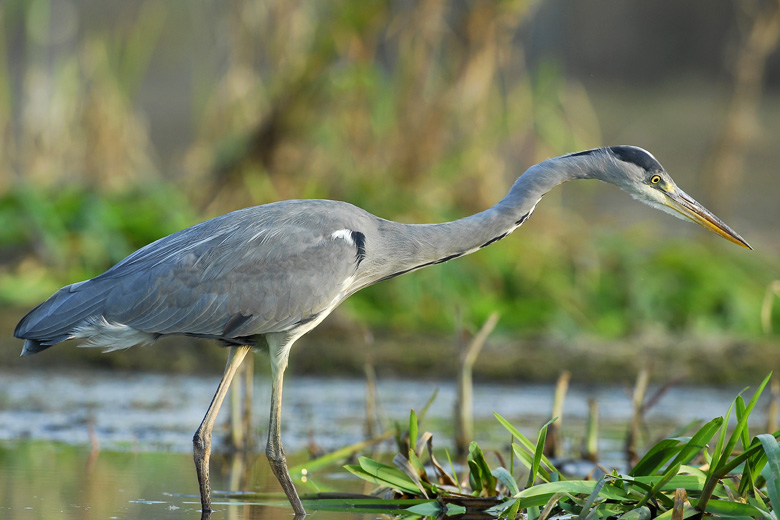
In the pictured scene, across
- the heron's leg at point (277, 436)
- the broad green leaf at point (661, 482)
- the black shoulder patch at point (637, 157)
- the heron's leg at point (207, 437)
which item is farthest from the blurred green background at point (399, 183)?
the broad green leaf at point (661, 482)

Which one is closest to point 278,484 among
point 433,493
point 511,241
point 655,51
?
point 433,493

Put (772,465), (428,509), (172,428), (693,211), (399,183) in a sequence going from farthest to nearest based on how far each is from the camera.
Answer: (399,183) → (172,428) → (693,211) → (428,509) → (772,465)

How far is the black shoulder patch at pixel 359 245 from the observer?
5.02 m

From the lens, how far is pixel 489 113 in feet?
32.0

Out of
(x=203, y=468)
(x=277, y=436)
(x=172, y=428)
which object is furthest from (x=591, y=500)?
(x=172, y=428)

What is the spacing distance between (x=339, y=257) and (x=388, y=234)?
0.95 ft

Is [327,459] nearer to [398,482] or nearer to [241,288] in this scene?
[398,482]

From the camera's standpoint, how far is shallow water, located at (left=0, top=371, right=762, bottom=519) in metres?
4.80

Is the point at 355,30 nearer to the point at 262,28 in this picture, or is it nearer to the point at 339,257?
the point at 262,28

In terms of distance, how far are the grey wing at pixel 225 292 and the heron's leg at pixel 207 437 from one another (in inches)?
7.7

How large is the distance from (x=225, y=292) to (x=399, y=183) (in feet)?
15.1

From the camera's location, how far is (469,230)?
16.7 ft

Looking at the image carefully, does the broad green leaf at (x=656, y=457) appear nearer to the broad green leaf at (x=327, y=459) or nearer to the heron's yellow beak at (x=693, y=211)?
the heron's yellow beak at (x=693, y=211)

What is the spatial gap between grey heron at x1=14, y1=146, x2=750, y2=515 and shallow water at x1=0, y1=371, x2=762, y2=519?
409 millimetres
